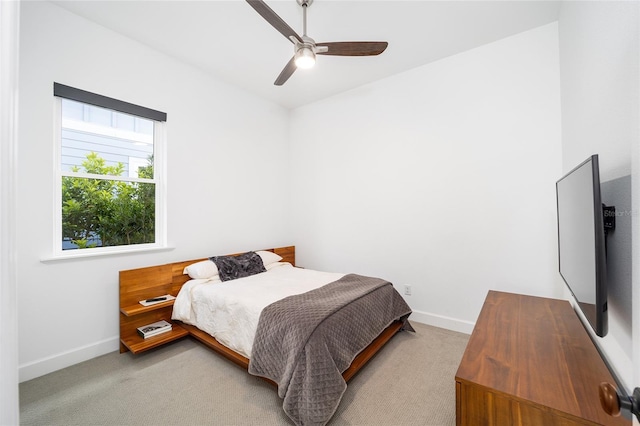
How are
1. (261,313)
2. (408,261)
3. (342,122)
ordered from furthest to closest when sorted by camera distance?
(342,122) → (408,261) → (261,313)

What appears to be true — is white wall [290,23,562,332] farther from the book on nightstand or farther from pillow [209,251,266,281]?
the book on nightstand

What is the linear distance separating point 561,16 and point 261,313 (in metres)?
3.41

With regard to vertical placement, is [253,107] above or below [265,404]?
above

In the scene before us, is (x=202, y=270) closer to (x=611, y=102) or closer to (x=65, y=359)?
(x=65, y=359)

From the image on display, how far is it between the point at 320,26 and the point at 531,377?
281 centimetres

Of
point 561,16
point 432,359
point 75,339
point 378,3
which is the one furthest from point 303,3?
point 75,339

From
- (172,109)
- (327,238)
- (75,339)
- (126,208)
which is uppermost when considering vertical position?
(172,109)

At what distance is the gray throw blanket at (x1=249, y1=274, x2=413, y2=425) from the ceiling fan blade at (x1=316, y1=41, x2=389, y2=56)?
77.6 inches

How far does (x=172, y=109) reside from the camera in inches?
117

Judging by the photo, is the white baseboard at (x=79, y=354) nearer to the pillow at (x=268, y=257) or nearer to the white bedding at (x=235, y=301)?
the white bedding at (x=235, y=301)

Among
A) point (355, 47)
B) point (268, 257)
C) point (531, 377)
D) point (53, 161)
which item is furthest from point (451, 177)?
point (53, 161)

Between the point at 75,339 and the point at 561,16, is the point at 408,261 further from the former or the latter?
the point at 75,339

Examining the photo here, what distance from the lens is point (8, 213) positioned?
0.58 metres

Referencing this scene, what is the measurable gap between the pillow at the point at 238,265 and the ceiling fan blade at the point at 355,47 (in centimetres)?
232
